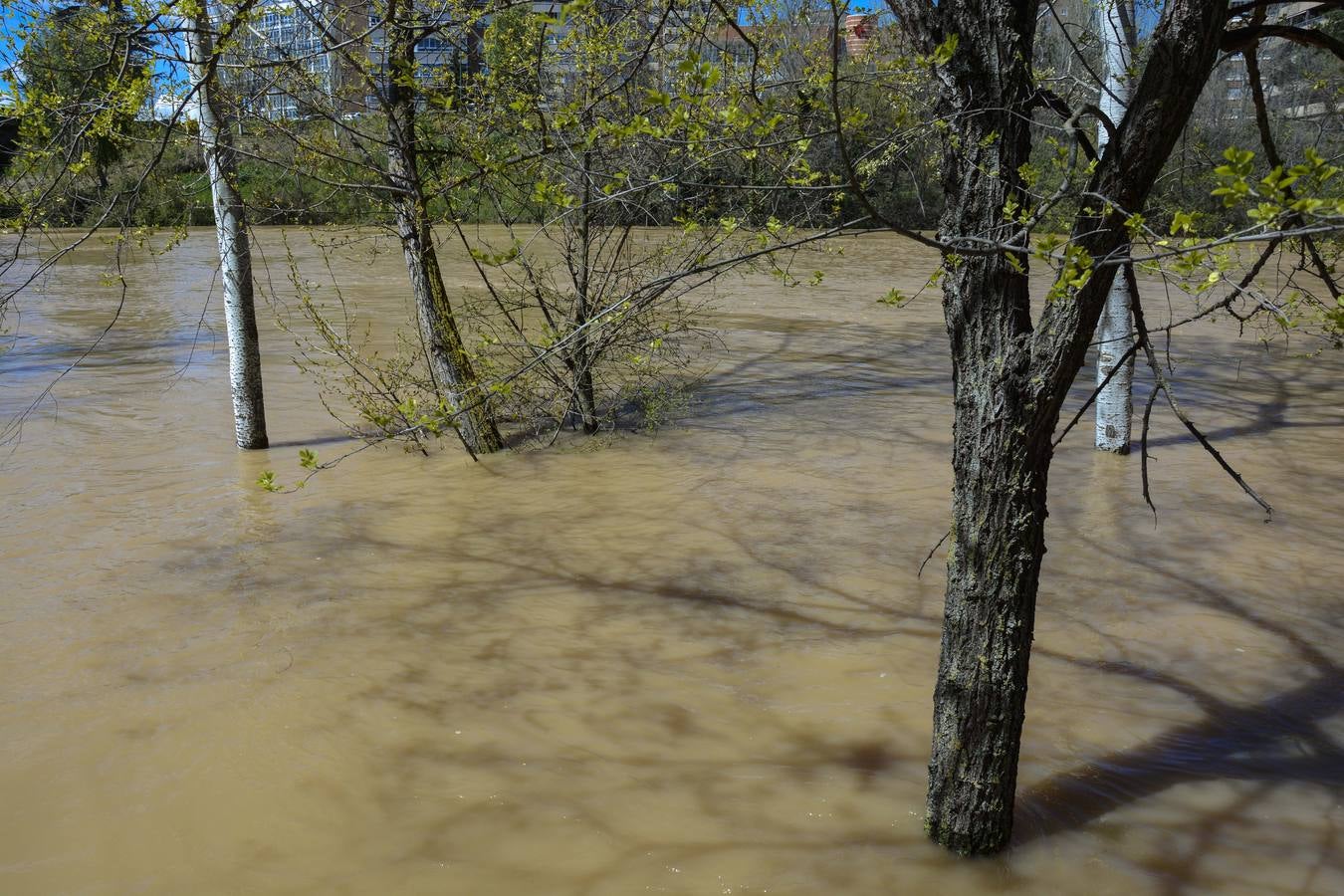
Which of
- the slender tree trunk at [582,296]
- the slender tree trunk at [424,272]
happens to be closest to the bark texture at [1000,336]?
the slender tree trunk at [424,272]

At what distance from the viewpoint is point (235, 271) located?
893cm

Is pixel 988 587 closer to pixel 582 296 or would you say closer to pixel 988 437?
pixel 988 437

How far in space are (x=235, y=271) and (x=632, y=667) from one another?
17.1ft

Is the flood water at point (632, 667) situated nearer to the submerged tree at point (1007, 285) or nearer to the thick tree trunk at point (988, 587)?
the thick tree trunk at point (988, 587)

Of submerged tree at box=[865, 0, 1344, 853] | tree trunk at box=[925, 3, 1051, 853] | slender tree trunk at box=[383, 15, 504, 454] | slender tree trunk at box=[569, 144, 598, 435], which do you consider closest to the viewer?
submerged tree at box=[865, 0, 1344, 853]

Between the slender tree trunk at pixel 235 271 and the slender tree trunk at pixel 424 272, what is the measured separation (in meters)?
1.13

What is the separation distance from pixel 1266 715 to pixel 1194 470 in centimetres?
425

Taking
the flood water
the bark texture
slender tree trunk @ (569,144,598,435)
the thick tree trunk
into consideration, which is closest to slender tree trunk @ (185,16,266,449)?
the flood water

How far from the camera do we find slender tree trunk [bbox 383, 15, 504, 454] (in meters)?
8.01

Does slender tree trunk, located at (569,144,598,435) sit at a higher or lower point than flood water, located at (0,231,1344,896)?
higher

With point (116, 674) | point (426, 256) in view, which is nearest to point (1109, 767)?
point (116, 674)

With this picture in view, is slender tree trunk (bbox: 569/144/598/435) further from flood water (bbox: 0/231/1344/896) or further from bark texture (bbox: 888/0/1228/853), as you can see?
bark texture (bbox: 888/0/1228/853)

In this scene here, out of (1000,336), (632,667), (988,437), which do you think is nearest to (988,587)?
(988,437)

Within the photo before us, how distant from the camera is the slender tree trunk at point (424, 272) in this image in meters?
8.01
